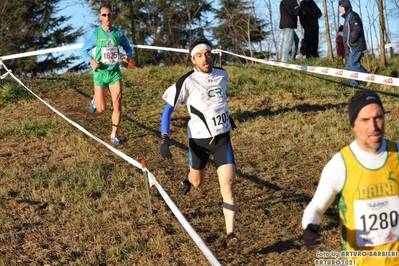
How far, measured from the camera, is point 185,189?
21.2 feet

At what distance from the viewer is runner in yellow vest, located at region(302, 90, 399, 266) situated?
3234mm

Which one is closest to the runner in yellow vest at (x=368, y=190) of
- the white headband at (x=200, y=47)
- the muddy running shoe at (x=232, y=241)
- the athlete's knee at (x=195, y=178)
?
the muddy running shoe at (x=232, y=241)

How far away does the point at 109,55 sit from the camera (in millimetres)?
9008

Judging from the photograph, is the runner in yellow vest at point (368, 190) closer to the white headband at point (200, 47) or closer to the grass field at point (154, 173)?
the grass field at point (154, 173)

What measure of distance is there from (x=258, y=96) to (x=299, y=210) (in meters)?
5.99

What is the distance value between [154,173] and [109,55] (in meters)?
2.20

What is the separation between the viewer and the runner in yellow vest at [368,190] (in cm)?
323

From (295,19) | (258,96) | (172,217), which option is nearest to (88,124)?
(258,96)

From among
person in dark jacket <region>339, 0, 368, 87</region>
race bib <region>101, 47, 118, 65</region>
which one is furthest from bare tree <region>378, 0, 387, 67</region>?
race bib <region>101, 47, 118, 65</region>

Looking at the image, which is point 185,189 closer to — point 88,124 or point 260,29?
point 88,124

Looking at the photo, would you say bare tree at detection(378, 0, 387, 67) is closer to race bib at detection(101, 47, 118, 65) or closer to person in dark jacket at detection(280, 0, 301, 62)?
person in dark jacket at detection(280, 0, 301, 62)

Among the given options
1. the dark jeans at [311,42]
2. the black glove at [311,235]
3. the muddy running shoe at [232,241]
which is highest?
the dark jeans at [311,42]

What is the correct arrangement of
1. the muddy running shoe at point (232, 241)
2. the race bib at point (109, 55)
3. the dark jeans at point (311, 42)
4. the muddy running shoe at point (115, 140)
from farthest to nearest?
1. the dark jeans at point (311, 42)
2. the muddy running shoe at point (115, 140)
3. the race bib at point (109, 55)
4. the muddy running shoe at point (232, 241)

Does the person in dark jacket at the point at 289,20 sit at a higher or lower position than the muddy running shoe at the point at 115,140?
higher
